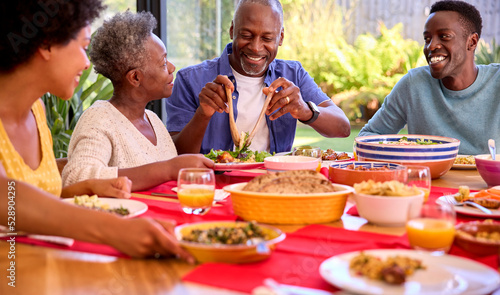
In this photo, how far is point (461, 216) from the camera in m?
1.56

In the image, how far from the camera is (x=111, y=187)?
1750 mm

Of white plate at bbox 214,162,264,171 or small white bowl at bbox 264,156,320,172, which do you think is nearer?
small white bowl at bbox 264,156,320,172

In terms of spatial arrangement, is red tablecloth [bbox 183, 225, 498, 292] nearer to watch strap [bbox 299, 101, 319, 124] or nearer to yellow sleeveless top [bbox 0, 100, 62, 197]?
yellow sleeveless top [bbox 0, 100, 62, 197]

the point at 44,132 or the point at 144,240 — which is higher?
the point at 44,132

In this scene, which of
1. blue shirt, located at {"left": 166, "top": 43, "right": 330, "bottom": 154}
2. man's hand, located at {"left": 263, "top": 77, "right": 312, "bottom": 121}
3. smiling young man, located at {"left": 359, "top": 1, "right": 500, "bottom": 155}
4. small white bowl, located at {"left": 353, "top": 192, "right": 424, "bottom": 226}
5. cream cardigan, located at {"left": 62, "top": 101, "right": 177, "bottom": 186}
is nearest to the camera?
small white bowl, located at {"left": 353, "top": 192, "right": 424, "bottom": 226}

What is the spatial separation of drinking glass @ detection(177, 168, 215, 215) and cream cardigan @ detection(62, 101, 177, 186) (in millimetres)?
515

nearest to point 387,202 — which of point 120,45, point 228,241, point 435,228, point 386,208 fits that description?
point 386,208

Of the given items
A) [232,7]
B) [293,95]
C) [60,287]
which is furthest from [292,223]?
[232,7]

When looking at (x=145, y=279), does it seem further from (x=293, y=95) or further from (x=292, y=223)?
(x=293, y=95)

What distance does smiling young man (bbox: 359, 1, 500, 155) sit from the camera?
3199 millimetres

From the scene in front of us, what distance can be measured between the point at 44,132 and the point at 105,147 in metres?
0.36

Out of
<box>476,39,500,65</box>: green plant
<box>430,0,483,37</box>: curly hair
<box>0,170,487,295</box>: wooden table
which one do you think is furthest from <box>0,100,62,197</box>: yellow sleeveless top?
<box>476,39,500,65</box>: green plant

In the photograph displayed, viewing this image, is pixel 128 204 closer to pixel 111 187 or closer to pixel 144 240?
pixel 111 187

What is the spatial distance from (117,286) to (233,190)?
1.73 feet
